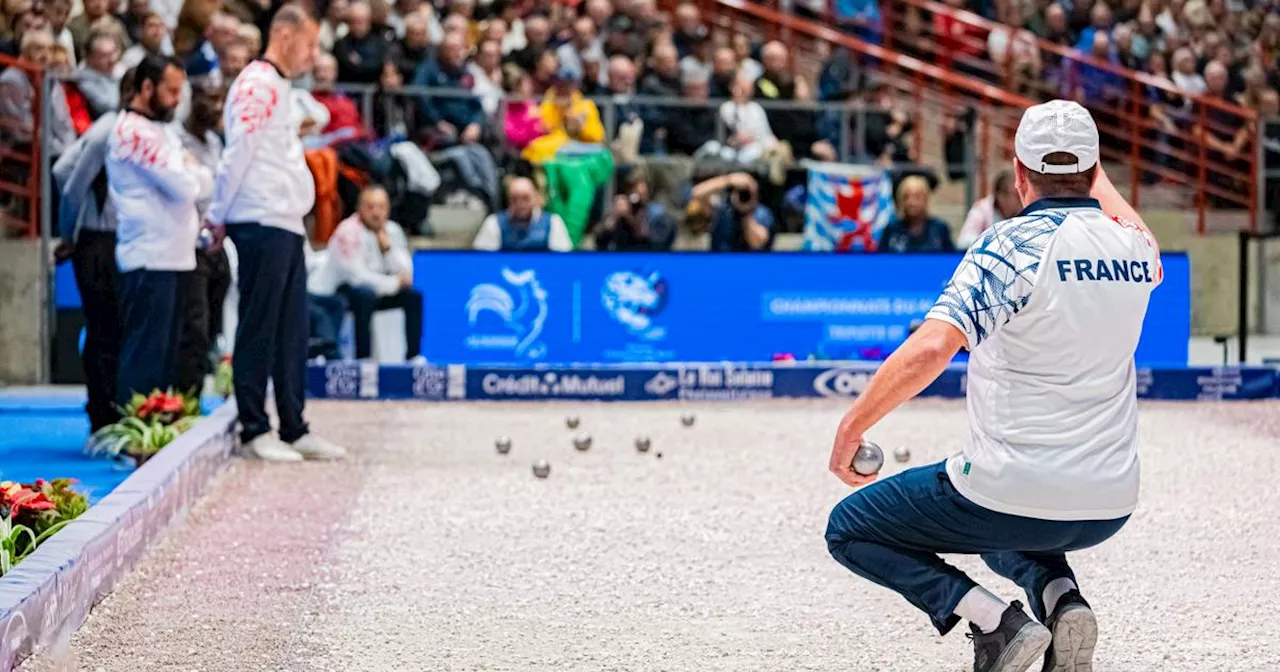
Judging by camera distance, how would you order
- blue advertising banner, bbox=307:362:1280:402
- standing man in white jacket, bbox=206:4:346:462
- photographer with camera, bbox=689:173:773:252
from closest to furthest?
standing man in white jacket, bbox=206:4:346:462, blue advertising banner, bbox=307:362:1280:402, photographer with camera, bbox=689:173:773:252

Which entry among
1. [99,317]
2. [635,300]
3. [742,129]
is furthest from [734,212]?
[99,317]

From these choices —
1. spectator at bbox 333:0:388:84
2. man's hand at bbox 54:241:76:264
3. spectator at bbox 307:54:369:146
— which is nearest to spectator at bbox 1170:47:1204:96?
spectator at bbox 333:0:388:84

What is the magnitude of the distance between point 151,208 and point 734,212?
23.9 ft

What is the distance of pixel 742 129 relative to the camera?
15.9 meters

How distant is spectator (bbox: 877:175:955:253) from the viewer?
13.7m

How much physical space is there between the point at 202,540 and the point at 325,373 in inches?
213

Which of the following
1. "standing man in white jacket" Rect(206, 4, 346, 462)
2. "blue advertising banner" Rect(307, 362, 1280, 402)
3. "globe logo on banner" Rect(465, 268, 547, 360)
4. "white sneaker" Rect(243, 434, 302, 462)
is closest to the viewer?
"standing man in white jacket" Rect(206, 4, 346, 462)

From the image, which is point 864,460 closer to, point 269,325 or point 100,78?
point 269,325

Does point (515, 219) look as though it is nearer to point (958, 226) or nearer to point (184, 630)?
point (958, 226)

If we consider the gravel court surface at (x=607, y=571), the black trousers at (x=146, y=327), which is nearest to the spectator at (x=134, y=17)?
the gravel court surface at (x=607, y=571)

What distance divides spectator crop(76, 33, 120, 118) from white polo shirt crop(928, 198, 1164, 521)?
983 centimetres

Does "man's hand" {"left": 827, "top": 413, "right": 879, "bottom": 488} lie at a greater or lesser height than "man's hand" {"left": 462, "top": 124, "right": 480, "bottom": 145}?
lesser

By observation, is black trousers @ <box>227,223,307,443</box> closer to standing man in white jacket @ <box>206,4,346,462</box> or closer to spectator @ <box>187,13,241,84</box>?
standing man in white jacket @ <box>206,4,346,462</box>

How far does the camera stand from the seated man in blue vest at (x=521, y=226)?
13734mm
